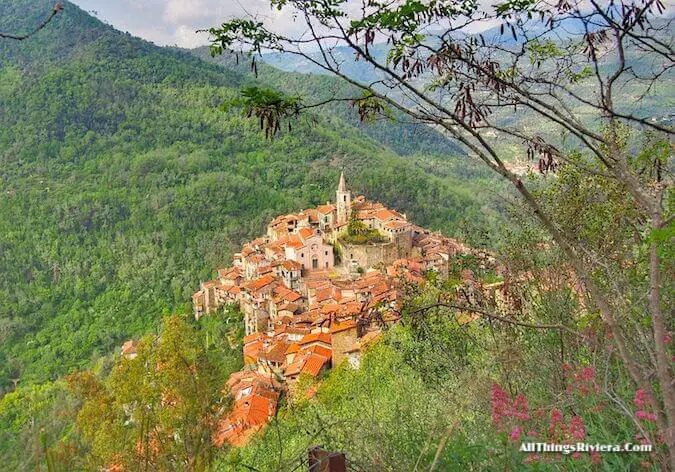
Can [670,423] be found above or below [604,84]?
below

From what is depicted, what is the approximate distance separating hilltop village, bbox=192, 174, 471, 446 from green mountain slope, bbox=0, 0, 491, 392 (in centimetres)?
604

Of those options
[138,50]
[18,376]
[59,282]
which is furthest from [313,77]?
[18,376]

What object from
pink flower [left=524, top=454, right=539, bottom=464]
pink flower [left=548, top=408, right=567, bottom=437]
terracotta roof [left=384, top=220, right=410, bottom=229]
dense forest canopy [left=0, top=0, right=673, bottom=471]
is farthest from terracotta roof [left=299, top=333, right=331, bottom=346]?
pink flower [left=524, top=454, right=539, bottom=464]

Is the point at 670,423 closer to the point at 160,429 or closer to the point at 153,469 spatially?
the point at 153,469

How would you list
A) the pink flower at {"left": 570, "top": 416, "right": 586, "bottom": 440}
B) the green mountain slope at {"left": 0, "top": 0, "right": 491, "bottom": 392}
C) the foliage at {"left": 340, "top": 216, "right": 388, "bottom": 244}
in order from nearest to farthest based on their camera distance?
the pink flower at {"left": 570, "top": 416, "right": 586, "bottom": 440} < the foliage at {"left": 340, "top": 216, "right": 388, "bottom": 244} < the green mountain slope at {"left": 0, "top": 0, "right": 491, "bottom": 392}

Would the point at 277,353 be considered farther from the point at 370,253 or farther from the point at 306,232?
the point at 306,232

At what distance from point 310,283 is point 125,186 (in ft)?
114

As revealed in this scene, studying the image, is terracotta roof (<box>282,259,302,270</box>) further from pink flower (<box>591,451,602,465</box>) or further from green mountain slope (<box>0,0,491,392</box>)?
pink flower (<box>591,451,602,465</box>)

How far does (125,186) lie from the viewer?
2007 inches

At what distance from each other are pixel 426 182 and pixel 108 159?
32.7 m

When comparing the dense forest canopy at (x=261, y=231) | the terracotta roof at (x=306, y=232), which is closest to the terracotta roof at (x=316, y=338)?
the dense forest canopy at (x=261, y=231)

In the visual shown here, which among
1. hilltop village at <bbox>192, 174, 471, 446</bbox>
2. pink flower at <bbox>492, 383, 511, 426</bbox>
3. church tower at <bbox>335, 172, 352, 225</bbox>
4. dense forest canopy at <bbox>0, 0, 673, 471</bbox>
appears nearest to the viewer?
dense forest canopy at <bbox>0, 0, 673, 471</bbox>

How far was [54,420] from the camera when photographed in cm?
209

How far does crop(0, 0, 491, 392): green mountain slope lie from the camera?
113ft
